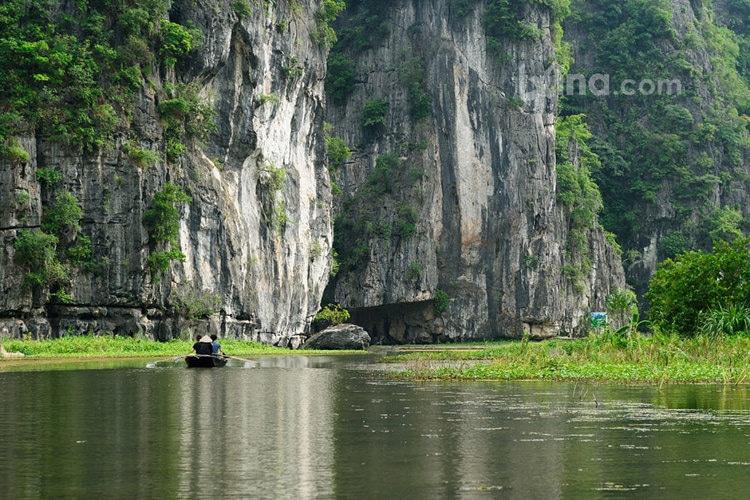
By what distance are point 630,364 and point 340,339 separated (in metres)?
34.6

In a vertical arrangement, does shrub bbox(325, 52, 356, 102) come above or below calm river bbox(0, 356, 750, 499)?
above

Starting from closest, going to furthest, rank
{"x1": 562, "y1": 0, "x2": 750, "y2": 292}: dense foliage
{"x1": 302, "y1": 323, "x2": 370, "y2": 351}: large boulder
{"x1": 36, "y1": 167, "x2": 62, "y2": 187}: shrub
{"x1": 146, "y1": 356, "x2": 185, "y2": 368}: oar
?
1. {"x1": 146, "y1": 356, "x2": 185, "y2": 368}: oar
2. {"x1": 36, "y1": 167, "x2": 62, "y2": 187}: shrub
3. {"x1": 302, "y1": 323, "x2": 370, "y2": 351}: large boulder
4. {"x1": 562, "y1": 0, "x2": 750, "y2": 292}: dense foliage

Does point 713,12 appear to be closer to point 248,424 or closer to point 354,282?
point 354,282

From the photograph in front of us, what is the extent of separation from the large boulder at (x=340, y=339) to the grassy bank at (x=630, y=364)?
28406 mm

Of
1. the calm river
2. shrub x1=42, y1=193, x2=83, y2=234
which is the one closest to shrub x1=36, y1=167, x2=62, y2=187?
shrub x1=42, y1=193, x2=83, y2=234

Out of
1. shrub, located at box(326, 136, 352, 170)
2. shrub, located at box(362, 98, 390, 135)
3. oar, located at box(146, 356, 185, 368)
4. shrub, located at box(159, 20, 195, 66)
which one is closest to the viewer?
oar, located at box(146, 356, 185, 368)

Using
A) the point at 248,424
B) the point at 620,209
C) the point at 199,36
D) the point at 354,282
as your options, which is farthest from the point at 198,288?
the point at 620,209

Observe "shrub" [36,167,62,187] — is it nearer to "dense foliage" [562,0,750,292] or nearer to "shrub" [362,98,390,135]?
"shrub" [362,98,390,135]

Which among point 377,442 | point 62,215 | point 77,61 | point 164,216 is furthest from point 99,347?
point 377,442

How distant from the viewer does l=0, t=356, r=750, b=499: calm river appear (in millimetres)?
10062

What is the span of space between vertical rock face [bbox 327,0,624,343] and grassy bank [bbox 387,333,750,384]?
144 feet

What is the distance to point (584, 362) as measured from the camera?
28906 millimetres

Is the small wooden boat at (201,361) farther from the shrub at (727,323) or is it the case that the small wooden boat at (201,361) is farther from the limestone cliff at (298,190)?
the shrub at (727,323)

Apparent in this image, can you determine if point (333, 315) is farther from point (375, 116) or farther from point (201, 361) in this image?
point (201, 361)
